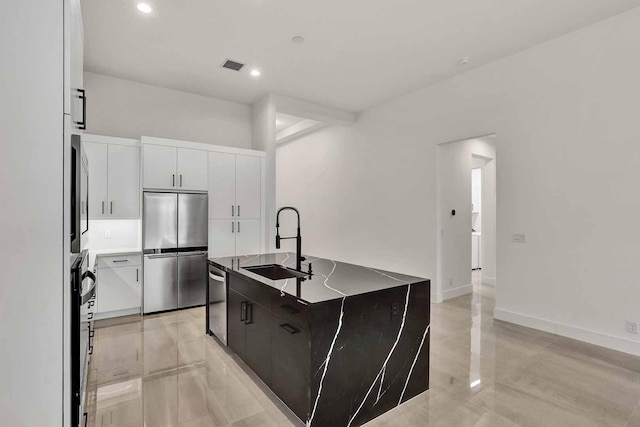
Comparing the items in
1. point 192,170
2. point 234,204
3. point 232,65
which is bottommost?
point 234,204

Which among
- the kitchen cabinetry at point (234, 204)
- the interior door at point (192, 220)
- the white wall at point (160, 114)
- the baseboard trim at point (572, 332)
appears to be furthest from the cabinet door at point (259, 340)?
the white wall at point (160, 114)

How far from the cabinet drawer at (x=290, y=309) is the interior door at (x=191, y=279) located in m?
2.73

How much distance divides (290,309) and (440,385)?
1398 mm

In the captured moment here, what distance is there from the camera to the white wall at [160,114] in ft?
15.4

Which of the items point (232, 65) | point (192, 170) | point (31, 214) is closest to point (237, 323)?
point (31, 214)

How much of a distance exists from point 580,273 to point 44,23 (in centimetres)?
450

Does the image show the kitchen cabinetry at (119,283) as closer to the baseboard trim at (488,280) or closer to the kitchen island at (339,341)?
the kitchen island at (339,341)

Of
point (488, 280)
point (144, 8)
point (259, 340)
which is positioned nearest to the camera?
point (259, 340)

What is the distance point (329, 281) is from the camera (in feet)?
7.57

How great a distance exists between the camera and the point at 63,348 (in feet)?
3.84

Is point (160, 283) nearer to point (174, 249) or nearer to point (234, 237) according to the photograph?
point (174, 249)

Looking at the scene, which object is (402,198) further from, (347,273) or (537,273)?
(347,273)

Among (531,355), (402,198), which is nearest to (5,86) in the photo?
(531,355)

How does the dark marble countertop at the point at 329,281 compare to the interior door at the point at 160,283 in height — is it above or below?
above
